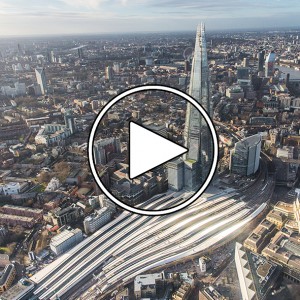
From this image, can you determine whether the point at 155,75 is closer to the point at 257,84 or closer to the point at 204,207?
the point at 257,84

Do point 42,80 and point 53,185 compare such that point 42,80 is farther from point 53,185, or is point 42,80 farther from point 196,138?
point 196,138

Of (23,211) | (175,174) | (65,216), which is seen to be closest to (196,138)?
(175,174)

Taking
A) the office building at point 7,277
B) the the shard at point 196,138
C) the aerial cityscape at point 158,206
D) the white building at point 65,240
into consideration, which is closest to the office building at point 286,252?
the aerial cityscape at point 158,206

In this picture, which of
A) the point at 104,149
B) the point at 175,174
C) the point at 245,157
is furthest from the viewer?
the point at 104,149

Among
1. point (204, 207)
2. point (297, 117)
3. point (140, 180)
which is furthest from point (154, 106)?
point (204, 207)

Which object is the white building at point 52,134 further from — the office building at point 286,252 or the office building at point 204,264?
the office building at point 286,252
